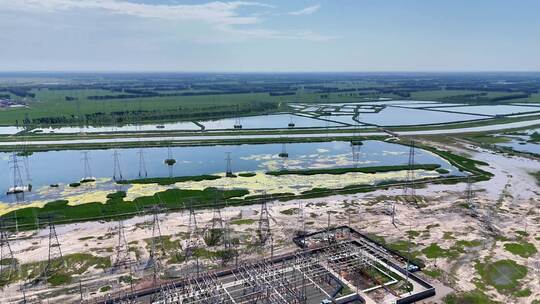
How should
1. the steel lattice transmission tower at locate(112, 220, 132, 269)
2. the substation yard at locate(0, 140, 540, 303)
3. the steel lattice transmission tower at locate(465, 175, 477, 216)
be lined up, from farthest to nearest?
the steel lattice transmission tower at locate(465, 175, 477, 216) < the steel lattice transmission tower at locate(112, 220, 132, 269) < the substation yard at locate(0, 140, 540, 303)

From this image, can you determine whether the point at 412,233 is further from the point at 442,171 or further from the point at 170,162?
the point at 170,162

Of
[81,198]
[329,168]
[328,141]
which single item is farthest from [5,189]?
[328,141]

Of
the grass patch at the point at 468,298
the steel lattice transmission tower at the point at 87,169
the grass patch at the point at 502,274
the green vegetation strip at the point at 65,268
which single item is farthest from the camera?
the steel lattice transmission tower at the point at 87,169

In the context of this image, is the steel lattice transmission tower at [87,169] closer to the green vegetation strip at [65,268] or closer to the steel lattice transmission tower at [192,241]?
the steel lattice transmission tower at [192,241]

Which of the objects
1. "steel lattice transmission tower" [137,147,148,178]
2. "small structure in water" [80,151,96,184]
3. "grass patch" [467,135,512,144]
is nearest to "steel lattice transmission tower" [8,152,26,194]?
"small structure in water" [80,151,96,184]

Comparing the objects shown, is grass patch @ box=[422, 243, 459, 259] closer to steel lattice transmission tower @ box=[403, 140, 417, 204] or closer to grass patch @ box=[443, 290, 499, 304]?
grass patch @ box=[443, 290, 499, 304]

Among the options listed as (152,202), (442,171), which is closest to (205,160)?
(152,202)

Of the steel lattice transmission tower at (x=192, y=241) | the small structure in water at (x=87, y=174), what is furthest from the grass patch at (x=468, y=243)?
the small structure in water at (x=87, y=174)

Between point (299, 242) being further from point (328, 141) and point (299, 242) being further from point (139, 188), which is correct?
point (328, 141)
